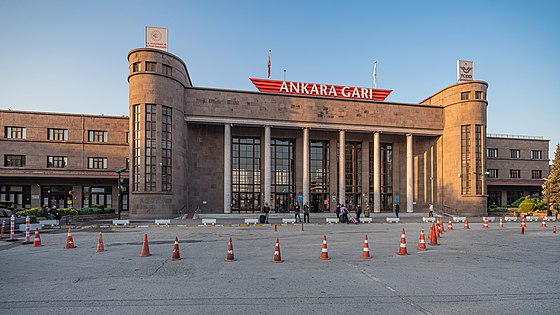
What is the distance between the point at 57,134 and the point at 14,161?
17.1 feet

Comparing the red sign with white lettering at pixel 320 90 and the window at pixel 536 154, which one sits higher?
the red sign with white lettering at pixel 320 90

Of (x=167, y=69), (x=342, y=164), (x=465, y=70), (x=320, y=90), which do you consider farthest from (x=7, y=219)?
(x=465, y=70)

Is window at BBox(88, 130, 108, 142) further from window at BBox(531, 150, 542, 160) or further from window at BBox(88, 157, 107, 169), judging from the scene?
window at BBox(531, 150, 542, 160)

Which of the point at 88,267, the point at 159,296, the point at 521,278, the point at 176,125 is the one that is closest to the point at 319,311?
the point at 159,296

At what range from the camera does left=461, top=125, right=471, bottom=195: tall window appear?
45.9 metres

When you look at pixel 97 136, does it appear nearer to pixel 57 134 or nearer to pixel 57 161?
pixel 57 134

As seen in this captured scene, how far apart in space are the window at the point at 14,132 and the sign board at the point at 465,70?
53650mm

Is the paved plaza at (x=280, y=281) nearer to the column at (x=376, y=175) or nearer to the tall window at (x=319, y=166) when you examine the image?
the column at (x=376, y=175)

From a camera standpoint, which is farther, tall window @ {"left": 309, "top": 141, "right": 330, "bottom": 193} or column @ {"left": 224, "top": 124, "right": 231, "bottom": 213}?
tall window @ {"left": 309, "top": 141, "right": 330, "bottom": 193}

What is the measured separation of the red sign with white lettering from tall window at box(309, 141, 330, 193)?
22.0ft

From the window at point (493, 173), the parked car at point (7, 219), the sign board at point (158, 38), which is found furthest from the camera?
the window at point (493, 173)

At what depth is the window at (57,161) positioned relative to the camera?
143ft

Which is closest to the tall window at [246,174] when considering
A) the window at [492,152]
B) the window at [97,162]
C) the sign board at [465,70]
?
the window at [97,162]

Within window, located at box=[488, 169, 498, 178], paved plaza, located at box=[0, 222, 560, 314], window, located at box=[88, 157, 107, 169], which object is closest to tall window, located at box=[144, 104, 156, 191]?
window, located at box=[88, 157, 107, 169]
